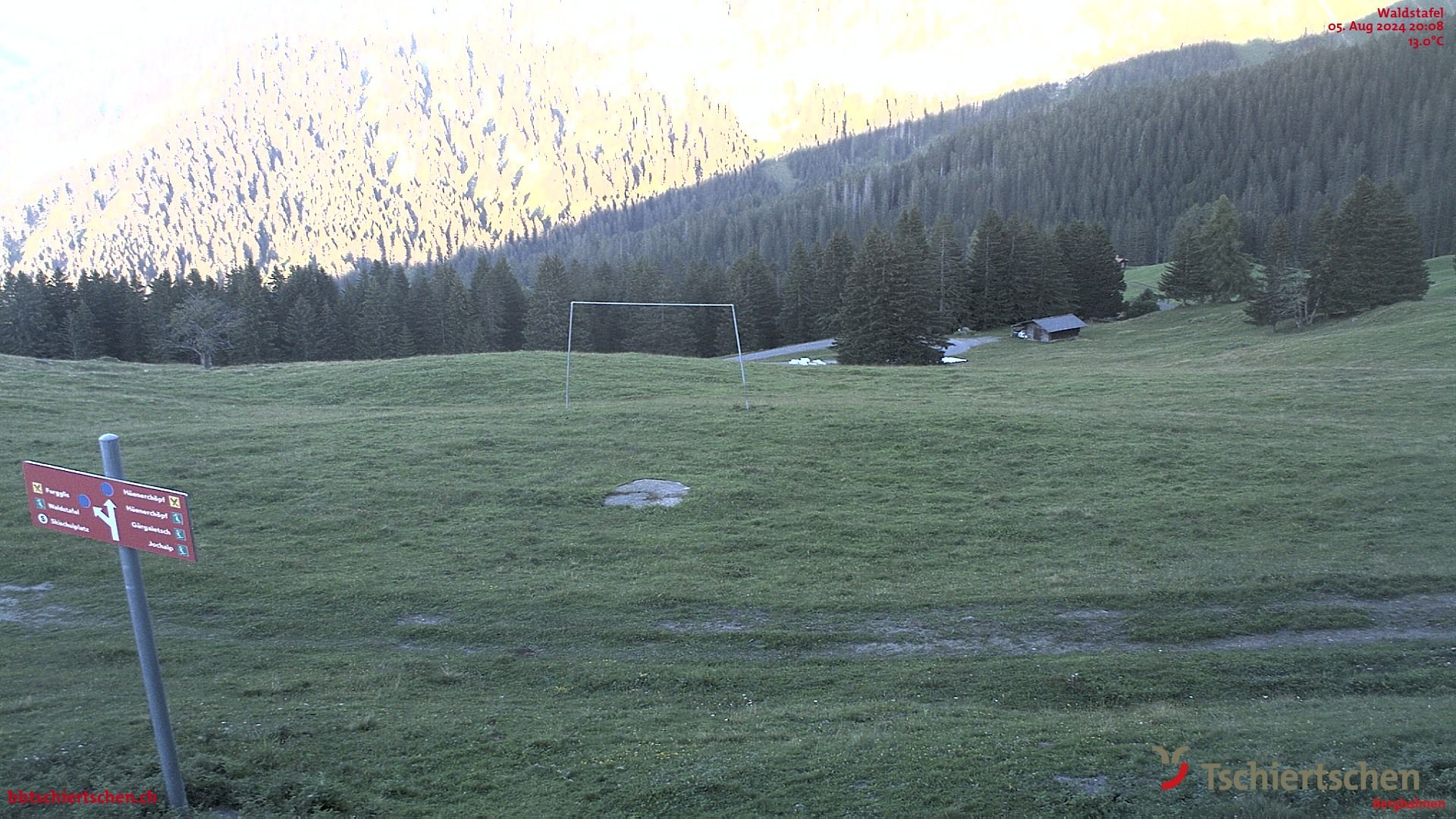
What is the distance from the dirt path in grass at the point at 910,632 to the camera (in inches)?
614

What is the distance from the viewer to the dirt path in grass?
15.6 meters

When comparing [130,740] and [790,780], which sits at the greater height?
[130,740]

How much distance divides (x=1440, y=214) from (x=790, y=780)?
173575 millimetres

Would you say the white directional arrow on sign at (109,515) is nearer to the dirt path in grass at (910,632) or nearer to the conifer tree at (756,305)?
the dirt path in grass at (910,632)

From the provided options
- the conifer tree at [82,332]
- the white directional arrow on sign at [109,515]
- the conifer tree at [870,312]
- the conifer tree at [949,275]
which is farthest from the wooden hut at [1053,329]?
the conifer tree at [82,332]

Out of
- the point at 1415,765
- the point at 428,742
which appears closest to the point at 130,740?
the point at 428,742

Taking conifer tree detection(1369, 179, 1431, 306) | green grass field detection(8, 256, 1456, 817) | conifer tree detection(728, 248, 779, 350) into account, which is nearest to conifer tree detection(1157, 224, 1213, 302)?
conifer tree detection(1369, 179, 1431, 306)

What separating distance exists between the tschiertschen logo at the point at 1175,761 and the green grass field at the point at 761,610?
5.1 inches

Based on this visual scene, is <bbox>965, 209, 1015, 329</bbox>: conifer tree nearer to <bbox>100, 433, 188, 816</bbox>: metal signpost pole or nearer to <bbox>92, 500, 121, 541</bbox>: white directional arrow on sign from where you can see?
<bbox>100, 433, 188, 816</bbox>: metal signpost pole

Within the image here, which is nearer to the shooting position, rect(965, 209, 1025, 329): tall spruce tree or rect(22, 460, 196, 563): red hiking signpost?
rect(22, 460, 196, 563): red hiking signpost

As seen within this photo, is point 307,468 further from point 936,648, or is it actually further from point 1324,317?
point 1324,317

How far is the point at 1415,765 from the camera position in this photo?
9875mm

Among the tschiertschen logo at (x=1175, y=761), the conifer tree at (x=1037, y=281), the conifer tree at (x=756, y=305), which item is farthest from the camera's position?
the conifer tree at (x=756, y=305)

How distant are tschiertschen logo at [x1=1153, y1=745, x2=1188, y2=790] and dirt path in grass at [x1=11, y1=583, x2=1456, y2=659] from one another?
4.57m
